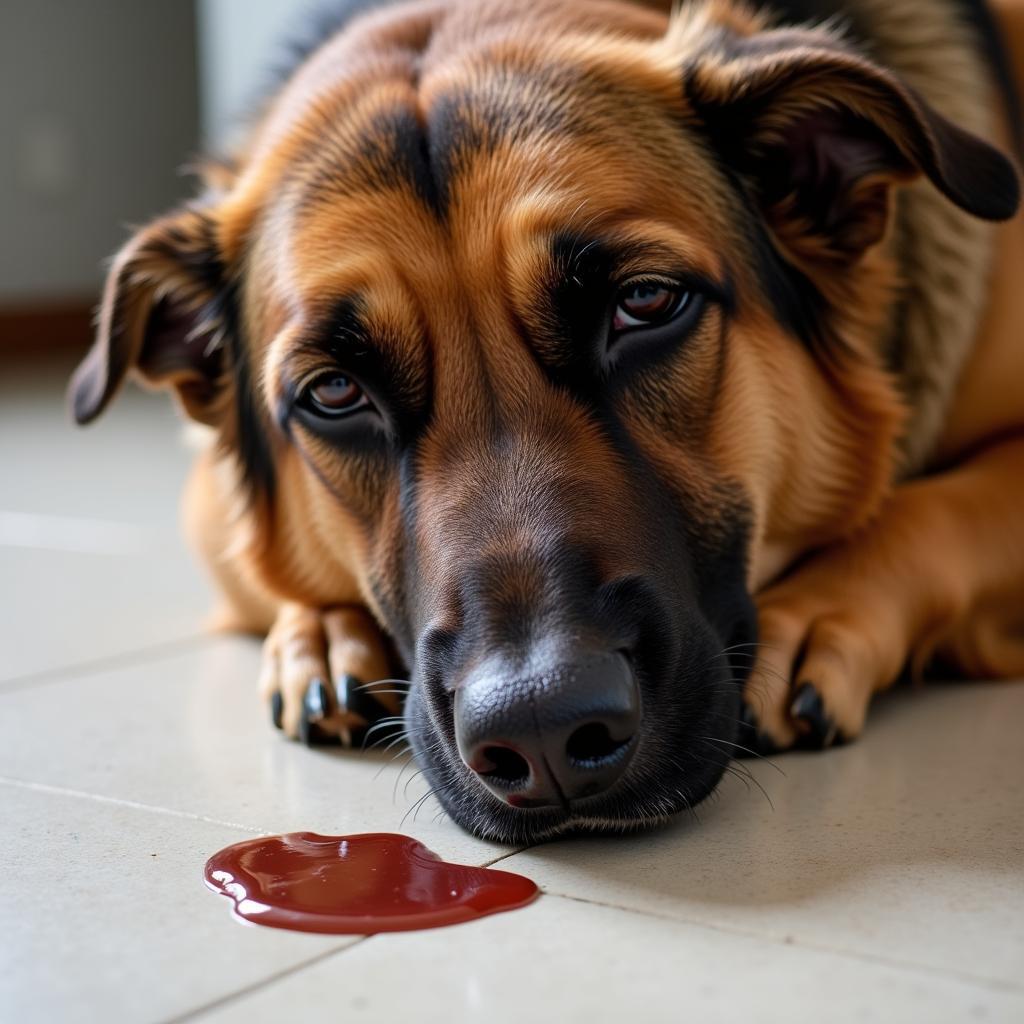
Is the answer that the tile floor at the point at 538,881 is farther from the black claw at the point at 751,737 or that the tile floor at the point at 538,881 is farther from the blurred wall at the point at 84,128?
the blurred wall at the point at 84,128

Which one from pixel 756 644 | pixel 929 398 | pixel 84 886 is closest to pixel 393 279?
pixel 756 644

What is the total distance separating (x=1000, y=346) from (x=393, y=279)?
44.1 inches

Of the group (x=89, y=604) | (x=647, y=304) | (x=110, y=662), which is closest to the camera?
(x=647, y=304)

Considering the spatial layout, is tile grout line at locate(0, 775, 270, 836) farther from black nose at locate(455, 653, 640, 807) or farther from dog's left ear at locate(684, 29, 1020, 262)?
dog's left ear at locate(684, 29, 1020, 262)

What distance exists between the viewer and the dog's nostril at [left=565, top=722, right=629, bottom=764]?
149cm

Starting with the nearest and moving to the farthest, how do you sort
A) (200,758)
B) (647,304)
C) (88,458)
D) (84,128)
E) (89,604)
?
(647,304), (200,758), (89,604), (88,458), (84,128)

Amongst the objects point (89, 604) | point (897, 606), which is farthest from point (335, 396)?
point (89, 604)

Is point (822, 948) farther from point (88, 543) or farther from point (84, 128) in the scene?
point (84, 128)

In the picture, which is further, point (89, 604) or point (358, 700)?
point (89, 604)

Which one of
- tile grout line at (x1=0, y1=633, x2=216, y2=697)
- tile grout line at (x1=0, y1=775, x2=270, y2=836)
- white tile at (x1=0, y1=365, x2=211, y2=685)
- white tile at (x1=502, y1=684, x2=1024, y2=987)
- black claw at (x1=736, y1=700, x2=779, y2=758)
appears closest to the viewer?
white tile at (x1=502, y1=684, x2=1024, y2=987)

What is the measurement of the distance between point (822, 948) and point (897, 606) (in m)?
0.92

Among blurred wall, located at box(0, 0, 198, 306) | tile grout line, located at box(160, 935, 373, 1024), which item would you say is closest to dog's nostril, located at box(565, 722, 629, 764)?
tile grout line, located at box(160, 935, 373, 1024)

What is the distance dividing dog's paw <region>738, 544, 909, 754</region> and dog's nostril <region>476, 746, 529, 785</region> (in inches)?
18.0

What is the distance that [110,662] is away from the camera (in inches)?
108
